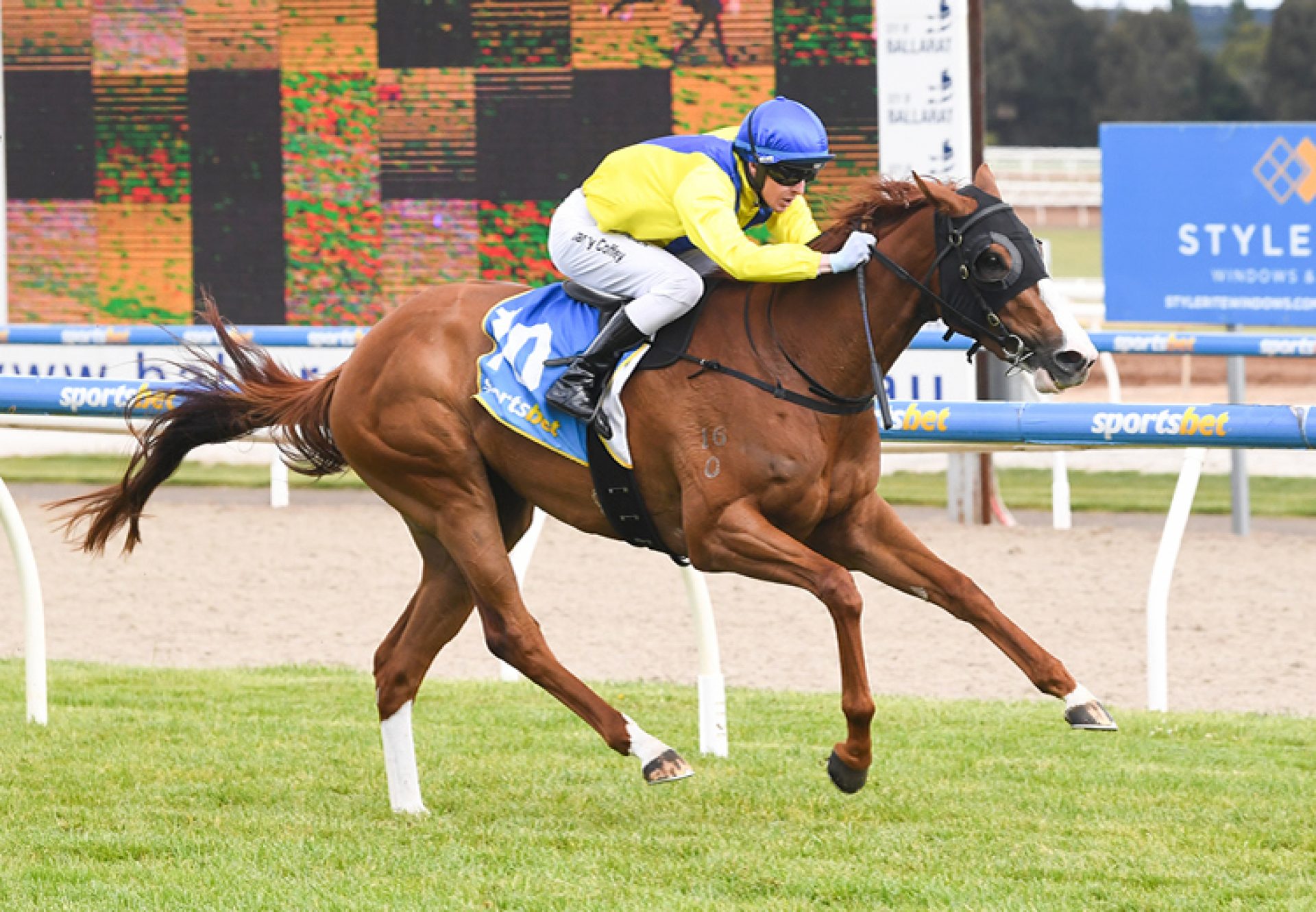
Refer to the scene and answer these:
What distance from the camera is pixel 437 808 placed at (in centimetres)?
452

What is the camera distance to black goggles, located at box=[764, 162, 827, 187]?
428 cm

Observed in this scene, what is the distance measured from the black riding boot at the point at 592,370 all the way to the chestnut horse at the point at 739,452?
77 mm

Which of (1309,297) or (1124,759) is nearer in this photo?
(1124,759)

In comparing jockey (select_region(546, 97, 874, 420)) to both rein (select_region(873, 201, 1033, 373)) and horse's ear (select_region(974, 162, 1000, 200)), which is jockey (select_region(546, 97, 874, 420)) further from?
horse's ear (select_region(974, 162, 1000, 200))

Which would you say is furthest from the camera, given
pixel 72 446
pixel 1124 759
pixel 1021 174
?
pixel 1021 174

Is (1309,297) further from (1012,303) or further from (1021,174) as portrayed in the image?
(1021,174)

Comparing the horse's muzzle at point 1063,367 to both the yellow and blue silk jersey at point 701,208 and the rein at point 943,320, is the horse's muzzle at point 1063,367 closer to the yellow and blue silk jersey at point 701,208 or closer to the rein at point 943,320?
the rein at point 943,320

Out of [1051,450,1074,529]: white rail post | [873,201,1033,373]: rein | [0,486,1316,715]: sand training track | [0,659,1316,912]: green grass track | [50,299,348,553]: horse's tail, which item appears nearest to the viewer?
[0,659,1316,912]: green grass track

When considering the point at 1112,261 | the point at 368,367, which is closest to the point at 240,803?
the point at 368,367

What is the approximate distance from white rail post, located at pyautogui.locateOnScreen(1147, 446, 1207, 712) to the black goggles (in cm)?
163

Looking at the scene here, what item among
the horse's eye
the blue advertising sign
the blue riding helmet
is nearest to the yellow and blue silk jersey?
the blue riding helmet

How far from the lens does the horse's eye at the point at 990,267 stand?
4.02 m

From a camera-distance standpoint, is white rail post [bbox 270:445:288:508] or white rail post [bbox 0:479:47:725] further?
white rail post [bbox 270:445:288:508]

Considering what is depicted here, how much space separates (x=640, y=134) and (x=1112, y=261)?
241cm
